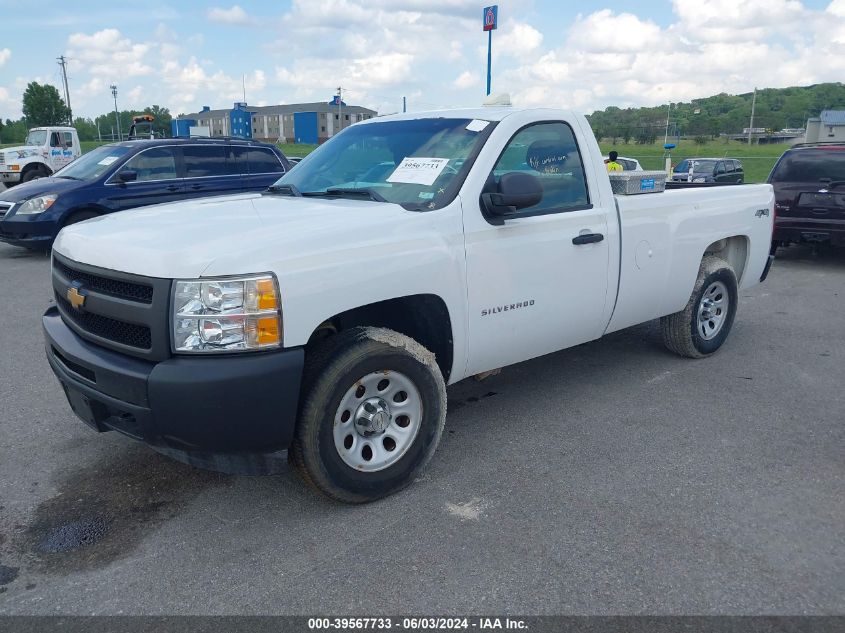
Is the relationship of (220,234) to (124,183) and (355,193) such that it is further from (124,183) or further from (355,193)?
(124,183)

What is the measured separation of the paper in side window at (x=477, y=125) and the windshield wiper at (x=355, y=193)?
2.21ft

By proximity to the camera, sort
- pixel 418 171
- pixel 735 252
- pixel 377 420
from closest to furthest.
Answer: pixel 377 420 < pixel 418 171 < pixel 735 252

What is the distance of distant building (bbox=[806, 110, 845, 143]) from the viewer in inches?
1758

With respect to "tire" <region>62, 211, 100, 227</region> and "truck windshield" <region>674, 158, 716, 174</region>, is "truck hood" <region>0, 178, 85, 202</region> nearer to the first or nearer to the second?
"tire" <region>62, 211, 100, 227</region>

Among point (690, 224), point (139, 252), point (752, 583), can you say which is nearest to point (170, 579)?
point (139, 252)

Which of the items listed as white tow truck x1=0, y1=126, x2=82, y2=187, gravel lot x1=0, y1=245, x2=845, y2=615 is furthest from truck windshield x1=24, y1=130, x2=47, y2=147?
gravel lot x1=0, y1=245, x2=845, y2=615

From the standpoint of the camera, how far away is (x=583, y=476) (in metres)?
3.73

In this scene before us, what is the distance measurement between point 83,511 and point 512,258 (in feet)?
8.23

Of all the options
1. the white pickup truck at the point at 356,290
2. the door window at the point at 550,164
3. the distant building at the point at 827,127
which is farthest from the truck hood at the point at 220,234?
the distant building at the point at 827,127

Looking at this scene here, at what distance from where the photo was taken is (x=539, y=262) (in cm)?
400

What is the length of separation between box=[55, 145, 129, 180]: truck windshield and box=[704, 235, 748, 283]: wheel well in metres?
8.56

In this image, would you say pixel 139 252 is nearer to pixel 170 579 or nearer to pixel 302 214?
pixel 302 214

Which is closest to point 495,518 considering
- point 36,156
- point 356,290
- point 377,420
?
point 377,420

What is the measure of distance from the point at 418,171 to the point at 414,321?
33.2 inches
